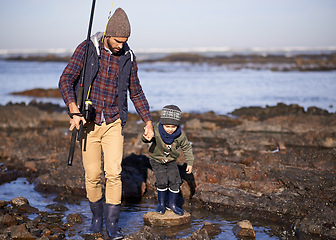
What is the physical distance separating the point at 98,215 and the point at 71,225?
1.81 ft

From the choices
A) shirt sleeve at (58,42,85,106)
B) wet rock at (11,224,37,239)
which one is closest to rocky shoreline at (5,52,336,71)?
shirt sleeve at (58,42,85,106)

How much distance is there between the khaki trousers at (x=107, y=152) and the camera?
4.89 m

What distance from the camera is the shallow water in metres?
5.48

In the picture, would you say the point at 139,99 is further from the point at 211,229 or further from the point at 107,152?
the point at 211,229

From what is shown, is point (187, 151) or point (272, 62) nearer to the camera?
point (187, 151)

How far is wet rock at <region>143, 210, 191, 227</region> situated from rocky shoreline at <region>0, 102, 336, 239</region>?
75 centimetres

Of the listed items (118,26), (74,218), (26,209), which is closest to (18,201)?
(26,209)

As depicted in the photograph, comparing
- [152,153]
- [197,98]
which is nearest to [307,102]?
[197,98]

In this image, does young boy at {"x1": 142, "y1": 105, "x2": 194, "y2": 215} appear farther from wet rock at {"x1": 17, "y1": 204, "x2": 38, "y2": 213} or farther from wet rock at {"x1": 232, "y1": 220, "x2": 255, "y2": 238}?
wet rock at {"x1": 17, "y1": 204, "x2": 38, "y2": 213}

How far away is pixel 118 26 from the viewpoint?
4.52 m

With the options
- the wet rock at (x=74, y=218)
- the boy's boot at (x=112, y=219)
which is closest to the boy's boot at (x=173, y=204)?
the boy's boot at (x=112, y=219)

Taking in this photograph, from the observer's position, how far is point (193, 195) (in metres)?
6.88

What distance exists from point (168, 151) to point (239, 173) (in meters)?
1.89

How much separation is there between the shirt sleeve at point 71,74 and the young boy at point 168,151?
1258 millimetres
